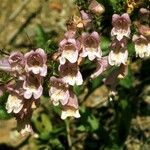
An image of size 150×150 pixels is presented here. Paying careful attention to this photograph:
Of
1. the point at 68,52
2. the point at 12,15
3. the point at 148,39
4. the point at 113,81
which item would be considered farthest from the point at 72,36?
the point at 12,15

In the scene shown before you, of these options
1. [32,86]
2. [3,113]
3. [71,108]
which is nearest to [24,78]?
[32,86]

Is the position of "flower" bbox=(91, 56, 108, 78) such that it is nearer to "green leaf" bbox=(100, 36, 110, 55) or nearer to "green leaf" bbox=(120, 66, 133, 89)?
"green leaf" bbox=(100, 36, 110, 55)

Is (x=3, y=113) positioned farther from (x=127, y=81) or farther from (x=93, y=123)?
(x=127, y=81)

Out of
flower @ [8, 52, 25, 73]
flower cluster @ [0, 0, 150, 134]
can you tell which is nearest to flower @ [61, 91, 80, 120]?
flower cluster @ [0, 0, 150, 134]

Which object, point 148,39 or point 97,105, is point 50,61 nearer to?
point 148,39

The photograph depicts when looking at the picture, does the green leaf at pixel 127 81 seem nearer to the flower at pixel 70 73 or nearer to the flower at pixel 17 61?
the flower at pixel 70 73

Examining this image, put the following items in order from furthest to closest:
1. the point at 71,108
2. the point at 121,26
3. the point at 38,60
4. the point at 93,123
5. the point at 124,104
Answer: the point at 124,104
the point at 93,123
the point at 71,108
the point at 121,26
the point at 38,60
